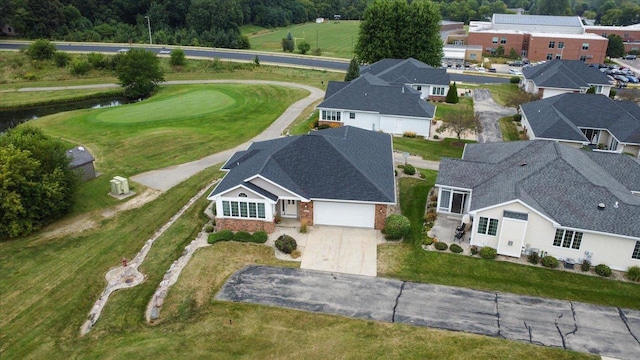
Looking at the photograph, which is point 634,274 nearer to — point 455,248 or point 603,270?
point 603,270

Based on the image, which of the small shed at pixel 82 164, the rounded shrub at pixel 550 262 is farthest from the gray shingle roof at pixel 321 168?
the small shed at pixel 82 164

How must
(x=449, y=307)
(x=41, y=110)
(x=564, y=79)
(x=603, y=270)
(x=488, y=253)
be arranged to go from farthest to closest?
(x=41, y=110) < (x=564, y=79) < (x=488, y=253) < (x=603, y=270) < (x=449, y=307)

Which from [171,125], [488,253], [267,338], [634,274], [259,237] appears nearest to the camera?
[267,338]

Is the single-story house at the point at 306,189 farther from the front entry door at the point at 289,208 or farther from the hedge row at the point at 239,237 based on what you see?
the hedge row at the point at 239,237

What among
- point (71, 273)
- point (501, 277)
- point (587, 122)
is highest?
point (587, 122)

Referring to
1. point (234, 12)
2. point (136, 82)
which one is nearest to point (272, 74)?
point (136, 82)

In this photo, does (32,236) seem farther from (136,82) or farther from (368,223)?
(136,82)

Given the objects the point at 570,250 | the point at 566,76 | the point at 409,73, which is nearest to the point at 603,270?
the point at 570,250
